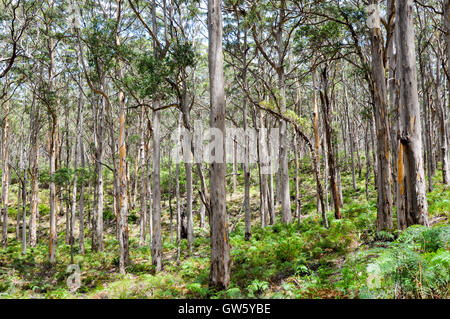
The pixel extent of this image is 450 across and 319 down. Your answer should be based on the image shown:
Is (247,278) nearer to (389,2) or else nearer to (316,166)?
(316,166)

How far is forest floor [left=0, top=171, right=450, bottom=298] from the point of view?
3353mm

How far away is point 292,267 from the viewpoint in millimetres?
6453

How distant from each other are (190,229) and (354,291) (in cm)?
1099

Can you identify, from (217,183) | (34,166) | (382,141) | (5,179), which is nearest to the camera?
(217,183)

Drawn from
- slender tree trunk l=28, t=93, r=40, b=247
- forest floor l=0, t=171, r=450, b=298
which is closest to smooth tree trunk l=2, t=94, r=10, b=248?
forest floor l=0, t=171, r=450, b=298

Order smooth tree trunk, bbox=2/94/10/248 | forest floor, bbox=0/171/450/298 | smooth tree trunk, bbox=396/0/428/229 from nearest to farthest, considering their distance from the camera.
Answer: forest floor, bbox=0/171/450/298 → smooth tree trunk, bbox=396/0/428/229 → smooth tree trunk, bbox=2/94/10/248

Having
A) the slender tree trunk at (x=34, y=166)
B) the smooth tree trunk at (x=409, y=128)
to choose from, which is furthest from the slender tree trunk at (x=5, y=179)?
the smooth tree trunk at (x=409, y=128)

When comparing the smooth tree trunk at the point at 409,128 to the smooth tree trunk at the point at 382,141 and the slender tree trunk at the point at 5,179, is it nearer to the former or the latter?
the smooth tree trunk at the point at 382,141

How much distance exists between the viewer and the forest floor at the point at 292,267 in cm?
335

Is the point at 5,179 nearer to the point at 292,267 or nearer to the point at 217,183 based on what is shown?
the point at 217,183

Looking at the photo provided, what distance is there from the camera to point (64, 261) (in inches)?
548

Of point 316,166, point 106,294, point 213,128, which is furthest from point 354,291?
point 106,294

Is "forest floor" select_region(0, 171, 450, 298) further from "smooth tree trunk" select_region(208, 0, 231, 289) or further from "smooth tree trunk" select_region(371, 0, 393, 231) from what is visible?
"smooth tree trunk" select_region(371, 0, 393, 231)

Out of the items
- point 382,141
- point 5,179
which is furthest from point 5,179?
point 382,141
